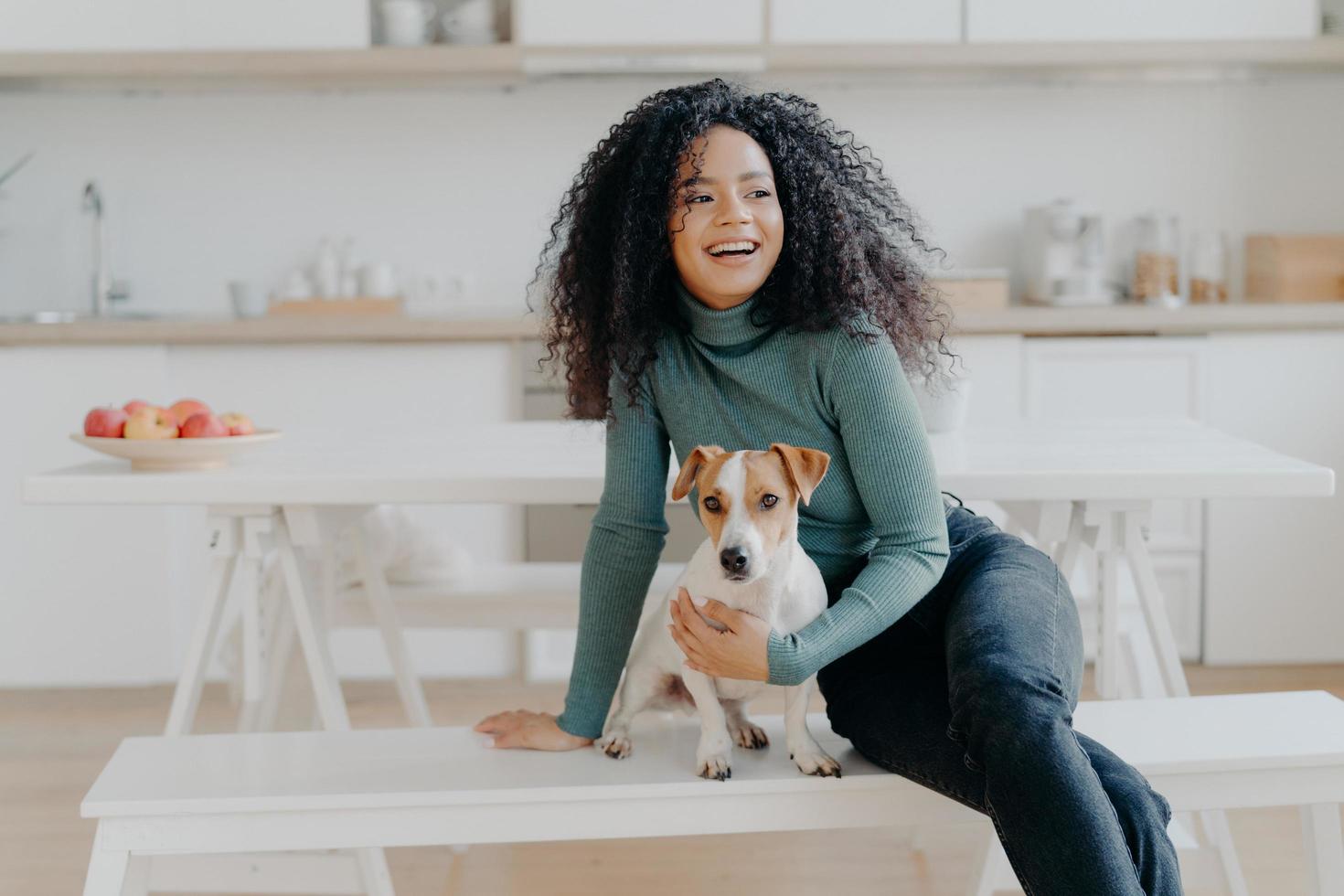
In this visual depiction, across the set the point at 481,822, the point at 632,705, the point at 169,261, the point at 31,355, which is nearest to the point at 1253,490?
the point at 632,705

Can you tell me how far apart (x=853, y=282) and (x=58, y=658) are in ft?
8.80

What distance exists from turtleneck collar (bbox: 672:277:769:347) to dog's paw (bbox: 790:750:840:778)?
0.49 m

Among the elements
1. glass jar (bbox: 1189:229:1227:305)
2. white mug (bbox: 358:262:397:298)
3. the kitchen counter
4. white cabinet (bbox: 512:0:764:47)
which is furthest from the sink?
glass jar (bbox: 1189:229:1227:305)

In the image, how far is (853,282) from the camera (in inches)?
63.1

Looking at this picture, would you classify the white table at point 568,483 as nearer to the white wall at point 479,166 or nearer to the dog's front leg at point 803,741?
the dog's front leg at point 803,741

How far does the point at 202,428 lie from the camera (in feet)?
6.49

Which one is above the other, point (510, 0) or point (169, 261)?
point (510, 0)

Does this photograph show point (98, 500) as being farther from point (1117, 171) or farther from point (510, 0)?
point (1117, 171)

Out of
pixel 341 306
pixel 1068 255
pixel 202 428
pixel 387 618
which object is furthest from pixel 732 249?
pixel 1068 255

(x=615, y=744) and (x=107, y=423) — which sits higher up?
(x=107, y=423)

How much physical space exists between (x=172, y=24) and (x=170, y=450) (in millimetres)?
1946

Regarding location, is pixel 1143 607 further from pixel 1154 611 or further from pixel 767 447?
pixel 767 447

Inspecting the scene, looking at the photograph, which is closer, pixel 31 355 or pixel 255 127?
pixel 31 355

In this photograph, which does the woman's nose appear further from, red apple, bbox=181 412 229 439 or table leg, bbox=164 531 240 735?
table leg, bbox=164 531 240 735
